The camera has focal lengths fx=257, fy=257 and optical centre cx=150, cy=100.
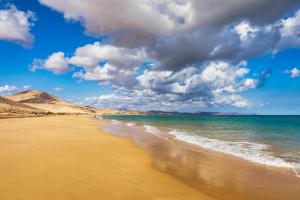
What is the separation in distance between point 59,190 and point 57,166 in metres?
3.08

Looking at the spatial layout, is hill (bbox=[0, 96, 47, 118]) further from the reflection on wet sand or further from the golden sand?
the reflection on wet sand

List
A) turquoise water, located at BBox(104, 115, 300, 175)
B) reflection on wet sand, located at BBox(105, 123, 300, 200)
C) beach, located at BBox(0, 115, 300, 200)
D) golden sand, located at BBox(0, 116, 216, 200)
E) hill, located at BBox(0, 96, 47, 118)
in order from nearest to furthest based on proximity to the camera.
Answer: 1. golden sand, located at BBox(0, 116, 216, 200)
2. beach, located at BBox(0, 115, 300, 200)
3. reflection on wet sand, located at BBox(105, 123, 300, 200)
4. turquoise water, located at BBox(104, 115, 300, 175)
5. hill, located at BBox(0, 96, 47, 118)

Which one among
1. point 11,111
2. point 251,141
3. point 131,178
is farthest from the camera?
point 11,111

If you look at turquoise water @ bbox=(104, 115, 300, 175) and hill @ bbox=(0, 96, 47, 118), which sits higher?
hill @ bbox=(0, 96, 47, 118)

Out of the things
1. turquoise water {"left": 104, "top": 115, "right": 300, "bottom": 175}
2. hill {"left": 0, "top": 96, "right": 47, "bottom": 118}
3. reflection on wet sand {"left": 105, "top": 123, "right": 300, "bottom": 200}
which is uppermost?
hill {"left": 0, "top": 96, "right": 47, "bottom": 118}

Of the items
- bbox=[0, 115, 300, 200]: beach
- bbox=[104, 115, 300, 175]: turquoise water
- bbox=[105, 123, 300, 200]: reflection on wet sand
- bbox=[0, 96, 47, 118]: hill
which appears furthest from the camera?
bbox=[0, 96, 47, 118]: hill

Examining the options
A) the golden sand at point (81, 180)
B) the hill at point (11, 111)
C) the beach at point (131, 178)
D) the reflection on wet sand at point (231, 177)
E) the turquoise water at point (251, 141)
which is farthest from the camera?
the hill at point (11, 111)

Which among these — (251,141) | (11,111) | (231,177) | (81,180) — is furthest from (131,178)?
(11,111)

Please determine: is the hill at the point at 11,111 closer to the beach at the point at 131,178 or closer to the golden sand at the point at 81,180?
the beach at the point at 131,178

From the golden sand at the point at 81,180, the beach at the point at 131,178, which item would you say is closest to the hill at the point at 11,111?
the beach at the point at 131,178

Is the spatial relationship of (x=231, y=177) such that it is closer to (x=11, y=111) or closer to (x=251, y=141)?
(x=251, y=141)

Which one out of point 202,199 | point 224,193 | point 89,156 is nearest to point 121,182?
point 202,199

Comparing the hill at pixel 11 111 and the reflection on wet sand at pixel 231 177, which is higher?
the hill at pixel 11 111

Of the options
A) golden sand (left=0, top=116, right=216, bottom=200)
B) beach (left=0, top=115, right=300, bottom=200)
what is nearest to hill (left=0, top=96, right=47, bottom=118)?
beach (left=0, top=115, right=300, bottom=200)
